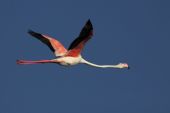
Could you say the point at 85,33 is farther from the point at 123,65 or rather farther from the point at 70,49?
the point at 123,65

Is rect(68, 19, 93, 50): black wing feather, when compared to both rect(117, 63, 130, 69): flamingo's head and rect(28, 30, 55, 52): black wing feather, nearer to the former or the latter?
rect(28, 30, 55, 52): black wing feather

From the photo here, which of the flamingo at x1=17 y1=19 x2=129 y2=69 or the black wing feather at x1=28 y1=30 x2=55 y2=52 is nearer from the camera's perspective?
the flamingo at x1=17 y1=19 x2=129 y2=69

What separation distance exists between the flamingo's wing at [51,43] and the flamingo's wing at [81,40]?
3.50ft

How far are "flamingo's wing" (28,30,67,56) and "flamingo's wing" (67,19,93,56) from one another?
42.0 inches

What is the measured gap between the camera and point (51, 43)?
36.8 m

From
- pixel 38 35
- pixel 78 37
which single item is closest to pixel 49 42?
pixel 38 35

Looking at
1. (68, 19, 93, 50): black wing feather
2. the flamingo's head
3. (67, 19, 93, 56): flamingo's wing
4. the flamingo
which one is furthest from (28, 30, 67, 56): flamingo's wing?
the flamingo's head

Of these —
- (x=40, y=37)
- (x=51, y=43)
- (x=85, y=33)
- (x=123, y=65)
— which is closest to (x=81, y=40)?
(x=85, y=33)

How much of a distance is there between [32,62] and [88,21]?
4088 millimetres

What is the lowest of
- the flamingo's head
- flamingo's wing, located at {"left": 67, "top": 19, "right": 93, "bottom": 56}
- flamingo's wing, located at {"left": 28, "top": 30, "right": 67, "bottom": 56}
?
the flamingo's head

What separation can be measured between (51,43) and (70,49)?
2.09 metres

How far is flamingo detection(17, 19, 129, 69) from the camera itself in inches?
1309

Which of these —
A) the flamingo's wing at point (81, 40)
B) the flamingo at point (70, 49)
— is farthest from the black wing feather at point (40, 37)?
the flamingo's wing at point (81, 40)

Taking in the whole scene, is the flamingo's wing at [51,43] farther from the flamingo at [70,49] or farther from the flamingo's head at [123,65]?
the flamingo's head at [123,65]
